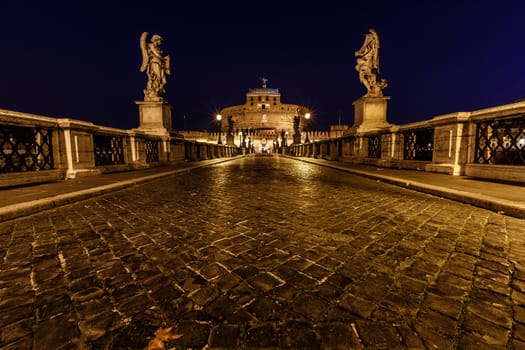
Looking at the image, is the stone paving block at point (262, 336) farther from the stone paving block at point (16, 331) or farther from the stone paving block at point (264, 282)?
the stone paving block at point (16, 331)

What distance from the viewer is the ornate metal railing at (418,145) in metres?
10.5

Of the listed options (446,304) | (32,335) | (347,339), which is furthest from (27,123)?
(446,304)

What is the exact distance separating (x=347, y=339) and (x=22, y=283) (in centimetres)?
252

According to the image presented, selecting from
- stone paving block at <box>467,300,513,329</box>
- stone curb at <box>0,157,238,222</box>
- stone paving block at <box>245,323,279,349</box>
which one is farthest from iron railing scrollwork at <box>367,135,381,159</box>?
stone paving block at <box>245,323,279,349</box>

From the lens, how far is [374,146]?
13.4 metres

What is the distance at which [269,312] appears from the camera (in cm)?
164

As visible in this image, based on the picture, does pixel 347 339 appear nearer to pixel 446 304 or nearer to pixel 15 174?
pixel 446 304

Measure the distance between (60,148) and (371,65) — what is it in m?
15.3

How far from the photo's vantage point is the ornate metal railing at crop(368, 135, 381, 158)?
12.9m

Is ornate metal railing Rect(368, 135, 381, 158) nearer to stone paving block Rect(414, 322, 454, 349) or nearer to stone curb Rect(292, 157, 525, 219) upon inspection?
stone curb Rect(292, 157, 525, 219)

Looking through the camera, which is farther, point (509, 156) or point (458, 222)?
point (509, 156)

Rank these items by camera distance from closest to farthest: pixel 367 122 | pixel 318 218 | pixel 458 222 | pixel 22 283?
pixel 22 283, pixel 458 222, pixel 318 218, pixel 367 122

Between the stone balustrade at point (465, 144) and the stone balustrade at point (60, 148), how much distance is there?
12.1 metres

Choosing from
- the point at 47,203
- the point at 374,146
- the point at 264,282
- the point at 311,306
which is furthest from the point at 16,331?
the point at 374,146
